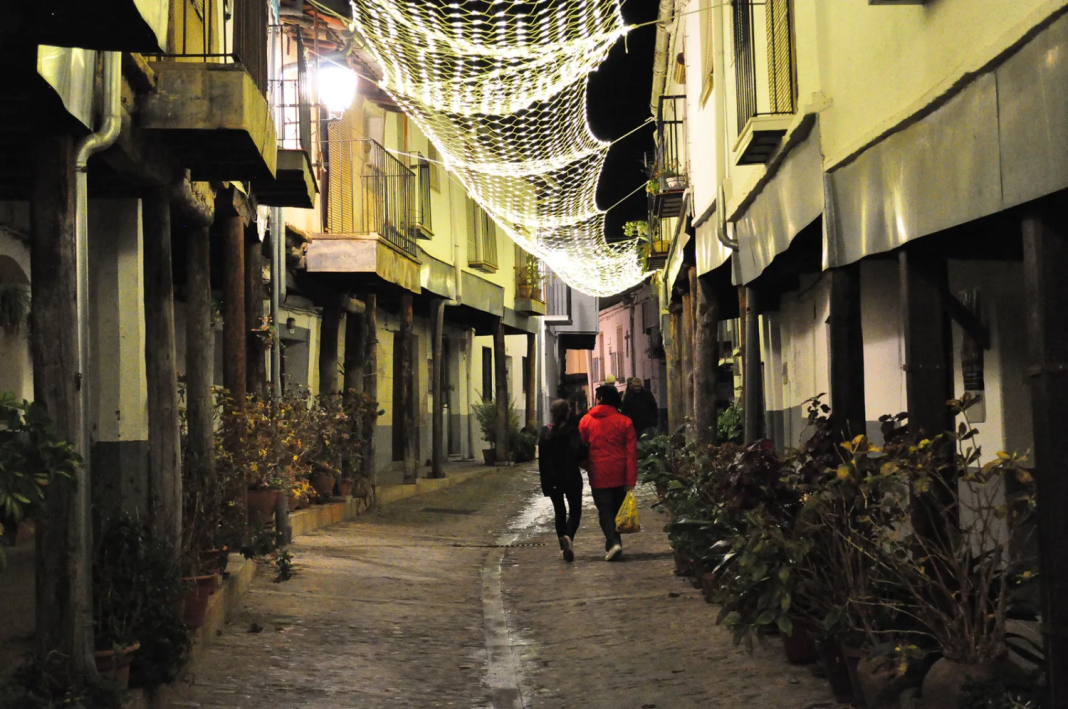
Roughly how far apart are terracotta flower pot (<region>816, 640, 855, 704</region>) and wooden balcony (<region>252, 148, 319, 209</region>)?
610 centimetres

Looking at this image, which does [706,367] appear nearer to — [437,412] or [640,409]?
[437,412]

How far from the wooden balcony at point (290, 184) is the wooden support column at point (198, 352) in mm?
1251

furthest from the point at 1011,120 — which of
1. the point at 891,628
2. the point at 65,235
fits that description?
the point at 65,235

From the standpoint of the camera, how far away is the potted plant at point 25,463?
3.84 metres

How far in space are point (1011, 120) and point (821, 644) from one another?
253cm

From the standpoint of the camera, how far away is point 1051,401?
12.8 ft

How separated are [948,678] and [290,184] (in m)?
7.74

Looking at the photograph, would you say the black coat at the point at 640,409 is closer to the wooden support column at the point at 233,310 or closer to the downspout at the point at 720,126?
the downspout at the point at 720,126

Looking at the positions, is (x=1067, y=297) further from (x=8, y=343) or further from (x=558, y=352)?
(x=558, y=352)

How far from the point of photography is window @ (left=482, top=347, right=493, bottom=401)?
31470 millimetres

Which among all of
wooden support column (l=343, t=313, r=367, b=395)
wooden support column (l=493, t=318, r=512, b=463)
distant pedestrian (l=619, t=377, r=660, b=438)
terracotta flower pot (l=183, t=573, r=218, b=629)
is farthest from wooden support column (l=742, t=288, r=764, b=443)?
wooden support column (l=493, t=318, r=512, b=463)

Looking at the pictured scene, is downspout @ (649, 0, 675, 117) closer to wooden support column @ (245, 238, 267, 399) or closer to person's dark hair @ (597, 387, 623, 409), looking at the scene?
person's dark hair @ (597, 387, 623, 409)

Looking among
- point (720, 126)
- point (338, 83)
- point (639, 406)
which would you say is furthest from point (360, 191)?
point (720, 126)

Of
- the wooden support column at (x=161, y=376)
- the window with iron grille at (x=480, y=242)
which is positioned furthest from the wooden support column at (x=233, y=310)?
the window with iron grille at (x=480, y=242)
